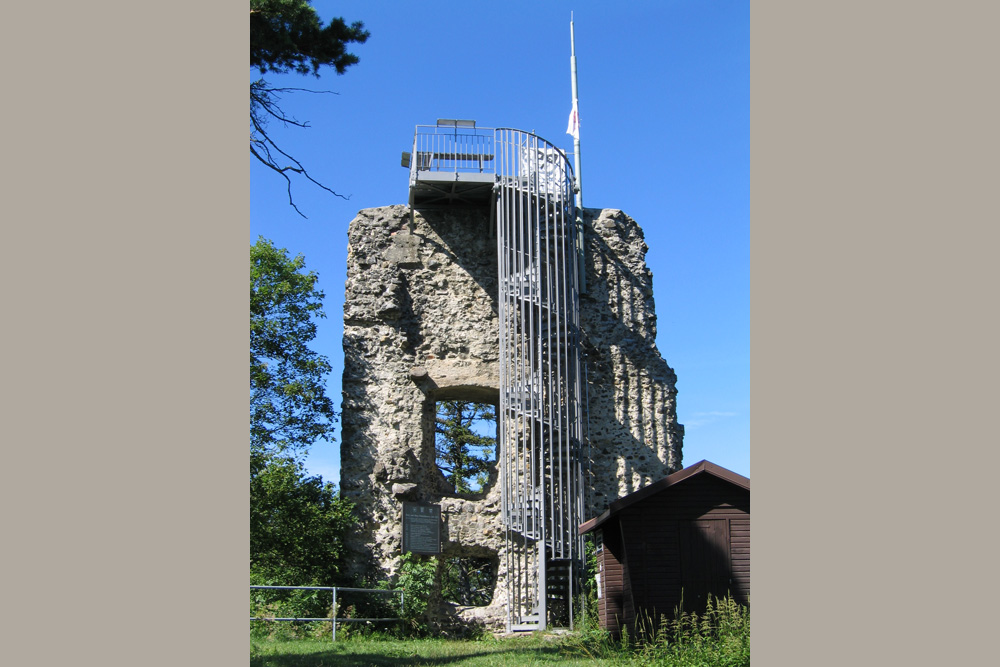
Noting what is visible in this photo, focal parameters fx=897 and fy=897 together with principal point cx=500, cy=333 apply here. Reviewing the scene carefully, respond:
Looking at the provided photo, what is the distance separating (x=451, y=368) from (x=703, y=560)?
27.9ft

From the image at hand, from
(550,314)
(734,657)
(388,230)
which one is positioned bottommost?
(734,657)

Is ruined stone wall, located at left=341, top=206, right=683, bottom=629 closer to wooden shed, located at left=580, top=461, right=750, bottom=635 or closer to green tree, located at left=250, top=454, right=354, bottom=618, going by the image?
green tree, located at left=250, top=454, right=354, bottom=618

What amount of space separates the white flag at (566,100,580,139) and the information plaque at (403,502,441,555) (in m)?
8.74

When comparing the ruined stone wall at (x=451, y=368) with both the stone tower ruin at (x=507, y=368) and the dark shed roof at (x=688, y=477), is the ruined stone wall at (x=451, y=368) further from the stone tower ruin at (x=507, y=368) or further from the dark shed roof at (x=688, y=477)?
the dark shed roof at (x=688, y=477)

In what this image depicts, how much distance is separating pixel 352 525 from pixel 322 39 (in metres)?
10.0

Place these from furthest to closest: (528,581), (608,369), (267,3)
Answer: (608,369)
(528,581)
(267,3)

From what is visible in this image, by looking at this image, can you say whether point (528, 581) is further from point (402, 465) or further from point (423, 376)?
point (423, 376)

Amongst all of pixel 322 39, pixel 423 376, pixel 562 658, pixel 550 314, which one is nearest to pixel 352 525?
pixel 423 376

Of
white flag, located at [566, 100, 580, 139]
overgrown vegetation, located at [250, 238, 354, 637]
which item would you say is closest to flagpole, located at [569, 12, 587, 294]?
white flag, located at [566, 100, 580, 139]

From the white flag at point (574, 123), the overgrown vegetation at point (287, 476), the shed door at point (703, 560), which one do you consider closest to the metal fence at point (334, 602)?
the overgrown vegetation at point (287, 476)

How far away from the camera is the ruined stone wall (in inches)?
694

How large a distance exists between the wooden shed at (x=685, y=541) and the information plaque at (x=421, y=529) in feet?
20.2

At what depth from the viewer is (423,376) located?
18.5 m

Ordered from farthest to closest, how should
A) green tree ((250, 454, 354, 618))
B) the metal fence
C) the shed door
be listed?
green tree ((250, 454, 354, 618)) < the metal fence < the shed door
